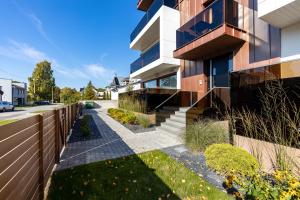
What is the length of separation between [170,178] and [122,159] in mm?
1716

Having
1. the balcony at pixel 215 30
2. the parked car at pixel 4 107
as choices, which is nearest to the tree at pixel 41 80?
the parked car at pixel 4 107

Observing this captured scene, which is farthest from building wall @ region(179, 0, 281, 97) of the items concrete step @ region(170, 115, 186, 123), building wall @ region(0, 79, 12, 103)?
building wall @ region(0, 79, 12, 103)

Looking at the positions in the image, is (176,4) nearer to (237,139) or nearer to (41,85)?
(237,139)

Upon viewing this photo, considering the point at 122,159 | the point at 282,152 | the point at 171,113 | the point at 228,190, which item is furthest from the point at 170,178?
the point at 171,113

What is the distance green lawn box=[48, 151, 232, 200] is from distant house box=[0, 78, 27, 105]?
147ft

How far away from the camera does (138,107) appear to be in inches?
471

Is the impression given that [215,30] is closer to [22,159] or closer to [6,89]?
[22,159]

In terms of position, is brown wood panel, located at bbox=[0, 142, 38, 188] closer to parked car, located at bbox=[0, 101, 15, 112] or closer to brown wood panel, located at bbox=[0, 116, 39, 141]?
brown wood panel, located at bbox=[0, 116, 39, 141]

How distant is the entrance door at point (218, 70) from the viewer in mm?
8633

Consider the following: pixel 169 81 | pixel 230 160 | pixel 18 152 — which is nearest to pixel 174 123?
pixel 230 160

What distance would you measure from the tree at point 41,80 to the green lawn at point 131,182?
53526 millimetres

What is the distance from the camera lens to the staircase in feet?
25.0

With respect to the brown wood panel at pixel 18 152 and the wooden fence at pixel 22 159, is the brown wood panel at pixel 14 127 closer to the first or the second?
the wooden fence at pixel 22 159

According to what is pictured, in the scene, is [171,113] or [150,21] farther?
[150,21]
